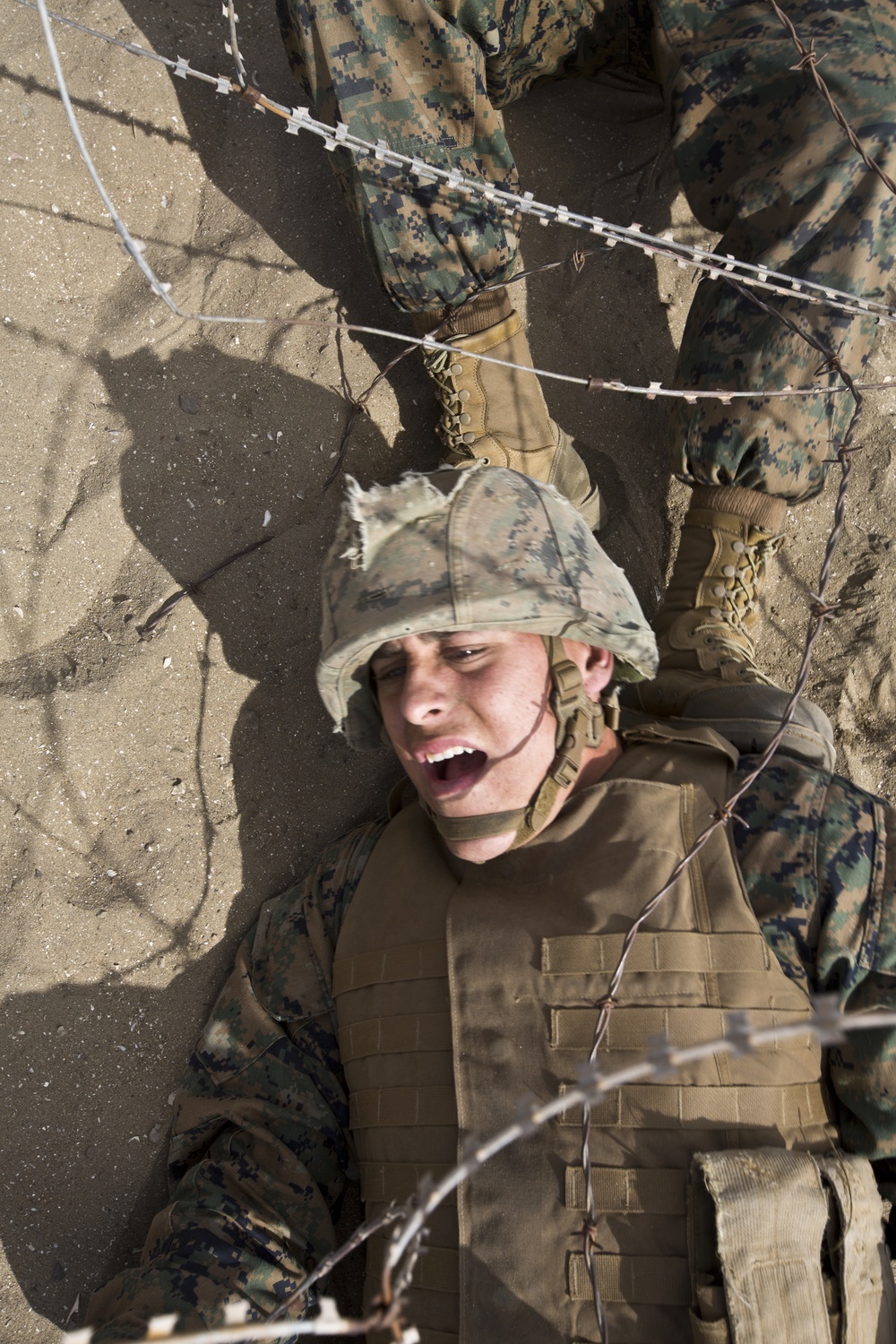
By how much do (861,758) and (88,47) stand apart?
11.4 feet

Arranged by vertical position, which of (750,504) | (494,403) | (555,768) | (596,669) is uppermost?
(494,403)

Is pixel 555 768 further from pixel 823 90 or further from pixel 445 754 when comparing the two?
pixel 823 90

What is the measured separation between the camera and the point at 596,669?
259 cm

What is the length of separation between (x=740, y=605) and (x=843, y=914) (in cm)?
127

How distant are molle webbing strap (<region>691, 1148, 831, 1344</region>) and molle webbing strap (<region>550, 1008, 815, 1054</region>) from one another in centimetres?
24

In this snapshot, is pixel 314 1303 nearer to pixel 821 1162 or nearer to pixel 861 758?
→ pixel 821 1162

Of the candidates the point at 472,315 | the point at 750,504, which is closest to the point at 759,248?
the point at 750,504

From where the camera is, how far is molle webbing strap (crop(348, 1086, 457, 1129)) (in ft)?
7.74

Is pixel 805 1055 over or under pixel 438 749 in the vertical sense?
under

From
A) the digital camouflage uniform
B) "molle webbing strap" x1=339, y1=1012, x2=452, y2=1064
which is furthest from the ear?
"molle webbing strap" x1=339, y1=1012, x2=452, y2=1064

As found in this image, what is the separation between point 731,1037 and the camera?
3.48 ft

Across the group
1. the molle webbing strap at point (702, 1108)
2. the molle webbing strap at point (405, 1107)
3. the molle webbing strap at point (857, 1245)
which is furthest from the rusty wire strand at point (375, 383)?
the molle webbing strap at point (857, 1245)

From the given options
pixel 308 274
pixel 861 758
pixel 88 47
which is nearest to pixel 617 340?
pixel 308 274

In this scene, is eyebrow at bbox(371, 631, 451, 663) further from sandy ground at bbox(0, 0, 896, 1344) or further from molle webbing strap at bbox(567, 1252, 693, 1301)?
molle webbing strap at bbox(567, 1252, 693, 1301)
